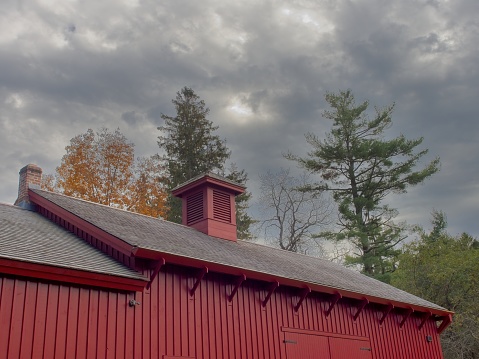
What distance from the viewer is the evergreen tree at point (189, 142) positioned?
1312 inches

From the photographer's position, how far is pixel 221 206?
15.7 meters

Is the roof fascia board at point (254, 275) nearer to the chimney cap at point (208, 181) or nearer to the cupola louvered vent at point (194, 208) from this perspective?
the cupola louvered vent at point (194, 208)

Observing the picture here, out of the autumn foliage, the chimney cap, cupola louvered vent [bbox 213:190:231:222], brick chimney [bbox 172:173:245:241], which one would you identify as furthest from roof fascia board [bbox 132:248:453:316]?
the autumn foliage

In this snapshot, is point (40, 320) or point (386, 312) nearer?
point (40, 320)

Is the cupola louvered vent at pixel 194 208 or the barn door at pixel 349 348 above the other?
the cupola louvered vent at pixel 194 208

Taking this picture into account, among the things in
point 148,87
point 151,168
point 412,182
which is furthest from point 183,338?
point 412,182

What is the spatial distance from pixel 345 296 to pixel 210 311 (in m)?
3.97

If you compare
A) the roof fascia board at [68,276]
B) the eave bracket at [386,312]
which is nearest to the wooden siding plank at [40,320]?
the roof fascia board at [68,276]

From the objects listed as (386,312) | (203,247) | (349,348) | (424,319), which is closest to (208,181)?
(203,247)

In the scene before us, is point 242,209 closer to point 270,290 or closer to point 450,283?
point 450,283

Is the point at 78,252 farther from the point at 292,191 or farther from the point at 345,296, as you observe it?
the point at 292,191

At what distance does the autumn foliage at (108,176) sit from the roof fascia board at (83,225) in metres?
13.8

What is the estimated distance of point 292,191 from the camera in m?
32.8

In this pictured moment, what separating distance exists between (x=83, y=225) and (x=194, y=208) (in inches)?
215
